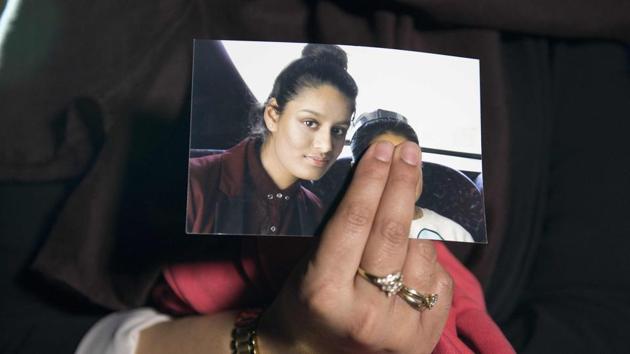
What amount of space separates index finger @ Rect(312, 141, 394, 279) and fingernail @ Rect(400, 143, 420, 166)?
14 millimetres

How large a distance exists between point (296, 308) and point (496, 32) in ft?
1.52

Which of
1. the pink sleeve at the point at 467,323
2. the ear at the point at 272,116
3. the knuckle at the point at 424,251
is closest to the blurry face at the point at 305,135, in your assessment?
the ear at the point at 272,116

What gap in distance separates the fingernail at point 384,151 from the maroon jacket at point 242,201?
65 mm

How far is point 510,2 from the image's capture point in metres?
0.72

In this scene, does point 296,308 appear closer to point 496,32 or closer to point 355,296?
point 355,296

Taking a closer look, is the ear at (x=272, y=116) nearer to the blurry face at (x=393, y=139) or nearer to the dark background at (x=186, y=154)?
the blurry face at (x=393, y=139)

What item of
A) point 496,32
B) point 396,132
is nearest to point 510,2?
point 496,32

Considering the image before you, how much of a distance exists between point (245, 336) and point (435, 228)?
219mm

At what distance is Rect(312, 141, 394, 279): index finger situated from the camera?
48 centimetres

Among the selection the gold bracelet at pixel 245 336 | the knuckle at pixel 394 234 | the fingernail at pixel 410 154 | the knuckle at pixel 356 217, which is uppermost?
the fingernail at pixel 410 154

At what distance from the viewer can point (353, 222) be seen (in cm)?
48

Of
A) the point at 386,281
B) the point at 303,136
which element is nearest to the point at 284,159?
the point at 303,136

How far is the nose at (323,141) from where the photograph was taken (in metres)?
0.51

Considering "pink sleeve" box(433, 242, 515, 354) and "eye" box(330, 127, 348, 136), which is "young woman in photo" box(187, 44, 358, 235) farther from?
"pink sleeve" box(433, 242, 515, 354)
